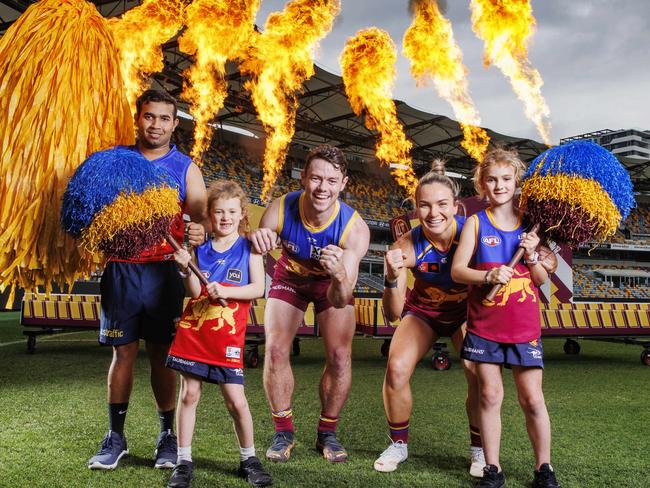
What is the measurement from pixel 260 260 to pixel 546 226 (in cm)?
160

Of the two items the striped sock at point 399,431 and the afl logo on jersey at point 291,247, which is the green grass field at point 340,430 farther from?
the afl logo on jersey at point 291,247

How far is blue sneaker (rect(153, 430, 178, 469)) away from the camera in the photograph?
333cm

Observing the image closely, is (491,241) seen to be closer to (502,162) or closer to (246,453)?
(502,162)

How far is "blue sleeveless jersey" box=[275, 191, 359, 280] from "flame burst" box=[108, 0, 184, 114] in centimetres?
116

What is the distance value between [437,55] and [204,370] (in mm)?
12150

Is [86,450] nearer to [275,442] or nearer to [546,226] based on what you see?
[275,442]

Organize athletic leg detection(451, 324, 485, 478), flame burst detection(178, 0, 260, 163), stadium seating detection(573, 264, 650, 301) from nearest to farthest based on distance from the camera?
athletic leg detection(451, 324, 485, 478)
flame burst detection(178, 0, 260, 163)
stadium seating detection(573, 264, 650, 301)

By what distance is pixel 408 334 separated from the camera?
147 inches

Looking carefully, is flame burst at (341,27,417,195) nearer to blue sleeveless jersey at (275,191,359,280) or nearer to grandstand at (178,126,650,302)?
grandstand at (178,126,650,302)

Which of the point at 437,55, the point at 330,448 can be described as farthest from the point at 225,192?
the point at 437,55

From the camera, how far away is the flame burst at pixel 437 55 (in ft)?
35.3

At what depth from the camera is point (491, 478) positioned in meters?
3.03

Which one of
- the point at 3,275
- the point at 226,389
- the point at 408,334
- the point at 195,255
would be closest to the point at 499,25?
the point at 408,334

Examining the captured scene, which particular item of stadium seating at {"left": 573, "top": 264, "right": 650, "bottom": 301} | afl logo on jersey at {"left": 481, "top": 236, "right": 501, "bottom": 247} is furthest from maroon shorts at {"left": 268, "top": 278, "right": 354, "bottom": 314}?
stadium seating at {"left": 573, "top": 264, "right": 650, "bottom": 301}
